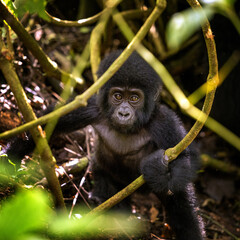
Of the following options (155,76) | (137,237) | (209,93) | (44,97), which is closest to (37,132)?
(209,93)

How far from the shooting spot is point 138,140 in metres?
3.41

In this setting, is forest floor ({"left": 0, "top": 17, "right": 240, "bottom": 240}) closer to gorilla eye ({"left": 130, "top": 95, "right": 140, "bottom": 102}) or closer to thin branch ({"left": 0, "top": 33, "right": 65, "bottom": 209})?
thin branch ({"left": 0, "top": 33, "right": 65, "bottom": 209})

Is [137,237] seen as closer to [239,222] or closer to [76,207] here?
[76,207]

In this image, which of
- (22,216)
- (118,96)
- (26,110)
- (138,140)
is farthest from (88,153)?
(22,216)

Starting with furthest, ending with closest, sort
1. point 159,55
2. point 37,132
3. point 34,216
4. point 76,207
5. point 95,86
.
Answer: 1. point 159,55
2. point 76,207
3. point 37,132
4. point 95,86
5. point 34,216

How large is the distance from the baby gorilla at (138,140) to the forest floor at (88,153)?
32 cm

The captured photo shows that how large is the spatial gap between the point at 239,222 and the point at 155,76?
2.51 meters

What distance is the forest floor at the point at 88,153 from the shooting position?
137 inches

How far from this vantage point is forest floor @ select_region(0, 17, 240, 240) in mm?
3484

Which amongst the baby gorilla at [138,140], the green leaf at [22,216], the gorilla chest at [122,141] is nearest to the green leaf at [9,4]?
the baby gorilla at [138,140]

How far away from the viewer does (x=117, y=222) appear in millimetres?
3258

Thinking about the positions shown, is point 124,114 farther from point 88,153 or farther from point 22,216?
point 22,216

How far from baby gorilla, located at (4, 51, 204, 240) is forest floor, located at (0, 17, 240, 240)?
1.06 ft

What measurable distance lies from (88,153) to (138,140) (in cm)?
82
